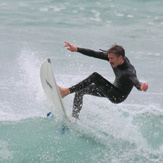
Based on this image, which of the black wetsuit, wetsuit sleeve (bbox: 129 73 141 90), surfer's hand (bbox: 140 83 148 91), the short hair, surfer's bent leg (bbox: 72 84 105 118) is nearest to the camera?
surfer's hand (bbox: 140 83 148 91)

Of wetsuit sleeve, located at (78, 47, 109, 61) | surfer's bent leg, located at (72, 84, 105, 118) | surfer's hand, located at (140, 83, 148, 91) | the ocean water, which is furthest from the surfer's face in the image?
the ocean water

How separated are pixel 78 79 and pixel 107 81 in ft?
11.8

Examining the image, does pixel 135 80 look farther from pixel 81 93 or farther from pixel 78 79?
pixel 78 79

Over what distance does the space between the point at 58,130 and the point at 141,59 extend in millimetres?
5847

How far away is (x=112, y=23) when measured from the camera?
16703mm

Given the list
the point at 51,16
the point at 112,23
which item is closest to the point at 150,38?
the point at 112,23

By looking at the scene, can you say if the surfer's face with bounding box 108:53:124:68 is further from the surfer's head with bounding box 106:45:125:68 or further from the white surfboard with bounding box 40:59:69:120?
the white surfboard with bounding box 40:59:69:120

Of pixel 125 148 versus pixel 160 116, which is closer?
pixel 125 148

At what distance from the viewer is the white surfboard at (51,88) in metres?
6.30

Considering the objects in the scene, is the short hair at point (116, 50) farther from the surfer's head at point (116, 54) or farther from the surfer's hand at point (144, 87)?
the surfer's hand at point (144, 87)

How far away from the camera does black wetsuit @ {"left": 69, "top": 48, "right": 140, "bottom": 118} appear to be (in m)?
6.26

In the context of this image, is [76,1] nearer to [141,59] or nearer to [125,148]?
[141,59]

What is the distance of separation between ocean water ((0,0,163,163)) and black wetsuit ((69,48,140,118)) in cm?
58

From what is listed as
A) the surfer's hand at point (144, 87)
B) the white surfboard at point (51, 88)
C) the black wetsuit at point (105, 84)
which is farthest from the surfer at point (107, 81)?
the surfer's hand at point (144, 87)
